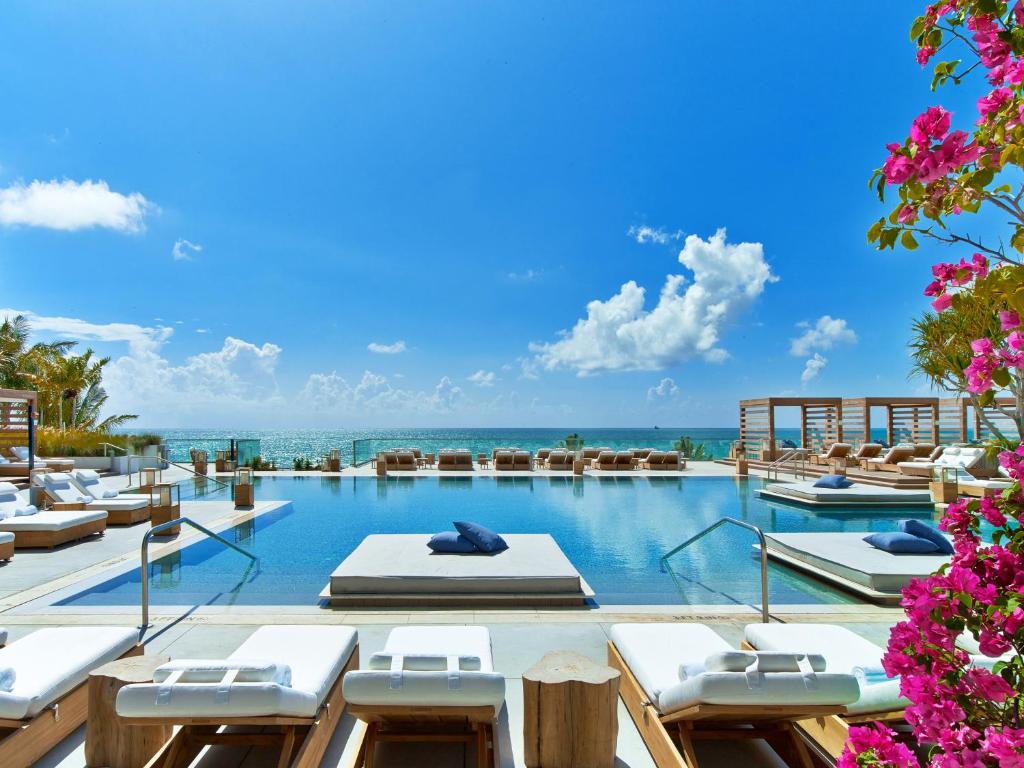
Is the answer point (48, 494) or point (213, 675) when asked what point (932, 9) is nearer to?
point (213, 675)

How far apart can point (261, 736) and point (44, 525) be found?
7081 millimetres

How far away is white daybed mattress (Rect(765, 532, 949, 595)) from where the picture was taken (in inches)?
215

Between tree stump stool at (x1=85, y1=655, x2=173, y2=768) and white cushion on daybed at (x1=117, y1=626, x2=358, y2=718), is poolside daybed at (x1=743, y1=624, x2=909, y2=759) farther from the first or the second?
tree stump stool at (x1=85, y1=655, x2=173, y2=768)

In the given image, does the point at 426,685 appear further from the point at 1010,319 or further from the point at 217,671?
the point at 1010,319

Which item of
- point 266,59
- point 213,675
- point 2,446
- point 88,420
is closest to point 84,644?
point 213,675

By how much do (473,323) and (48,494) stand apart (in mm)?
32964

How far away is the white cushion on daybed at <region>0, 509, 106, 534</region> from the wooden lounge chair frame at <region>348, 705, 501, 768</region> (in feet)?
24.1

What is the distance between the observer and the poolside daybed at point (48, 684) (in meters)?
2.56

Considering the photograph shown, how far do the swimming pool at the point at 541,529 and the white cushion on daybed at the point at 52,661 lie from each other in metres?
2.23

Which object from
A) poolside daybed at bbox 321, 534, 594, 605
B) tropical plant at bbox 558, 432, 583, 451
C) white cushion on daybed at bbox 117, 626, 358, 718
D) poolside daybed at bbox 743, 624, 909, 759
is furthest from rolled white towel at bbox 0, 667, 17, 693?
tropical plant at bbox 558, 432, 583, 451

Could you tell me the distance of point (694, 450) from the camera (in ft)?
72.1

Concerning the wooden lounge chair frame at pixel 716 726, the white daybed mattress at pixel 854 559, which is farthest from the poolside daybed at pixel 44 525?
the white daybed mattress at pixel 854 559

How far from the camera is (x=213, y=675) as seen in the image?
240cm

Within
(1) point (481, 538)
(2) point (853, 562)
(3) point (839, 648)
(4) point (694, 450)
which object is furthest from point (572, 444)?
(3) point (839, 648)
